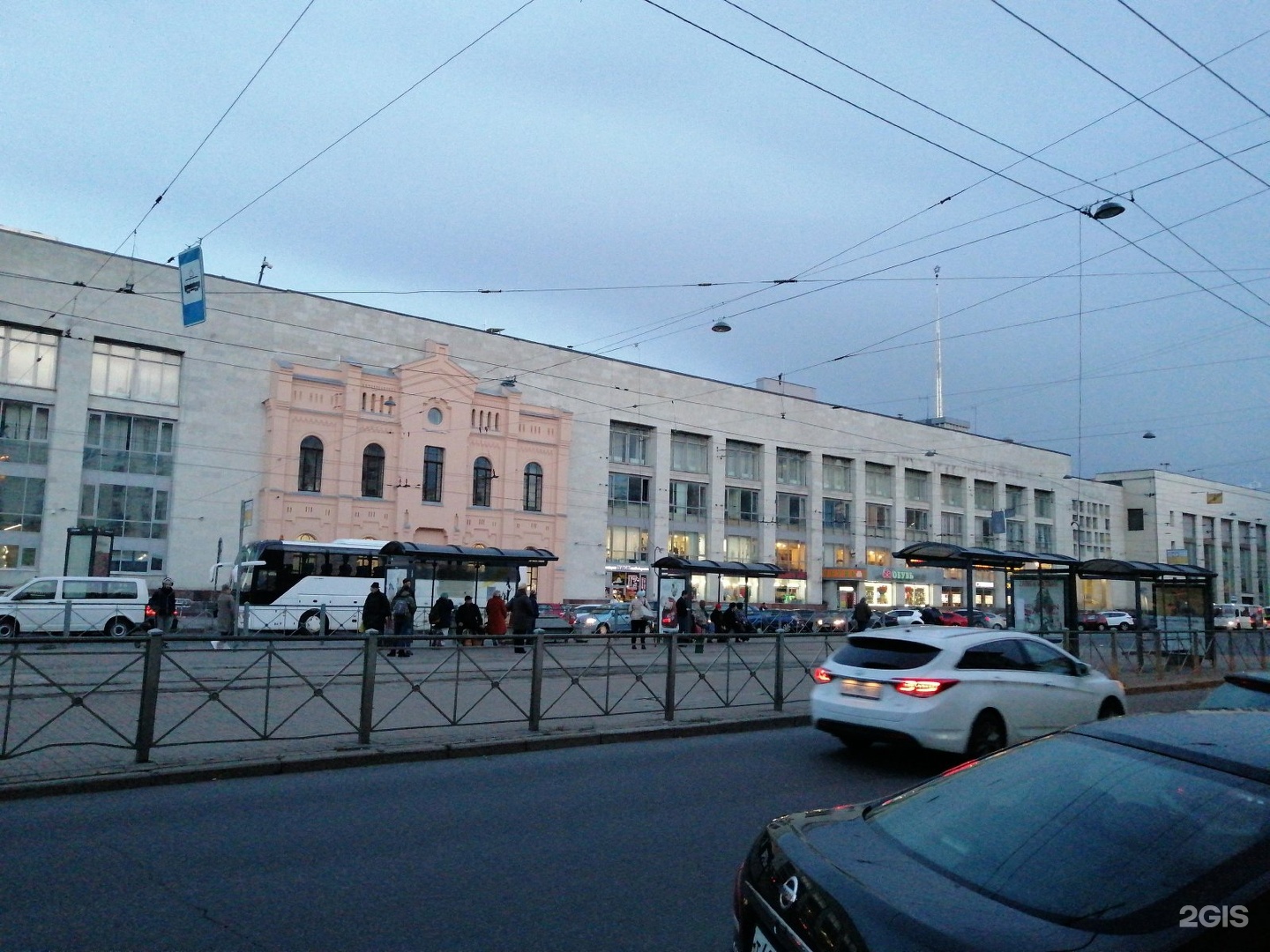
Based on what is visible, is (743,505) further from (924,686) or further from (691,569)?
(924,686)

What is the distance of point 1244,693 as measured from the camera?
26.3 feet

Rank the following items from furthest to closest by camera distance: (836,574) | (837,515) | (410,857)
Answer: (837,515) → (836,574) → (410,857)

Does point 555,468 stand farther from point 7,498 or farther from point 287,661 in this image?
point 287,661

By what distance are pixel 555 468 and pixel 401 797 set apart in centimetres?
4807

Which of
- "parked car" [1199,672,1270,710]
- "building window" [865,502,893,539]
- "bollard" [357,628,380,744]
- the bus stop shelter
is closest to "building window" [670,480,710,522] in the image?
"building window" [865,502,893,539]

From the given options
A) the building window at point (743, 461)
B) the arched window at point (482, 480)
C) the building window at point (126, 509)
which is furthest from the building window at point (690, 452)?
the building window at point (126, 509)

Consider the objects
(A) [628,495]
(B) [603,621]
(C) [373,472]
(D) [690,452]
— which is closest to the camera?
(B) [603,621]

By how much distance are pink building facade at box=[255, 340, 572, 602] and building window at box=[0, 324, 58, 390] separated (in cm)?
937

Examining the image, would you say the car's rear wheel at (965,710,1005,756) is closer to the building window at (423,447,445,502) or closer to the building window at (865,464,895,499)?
the building window at (423,447,445,502)

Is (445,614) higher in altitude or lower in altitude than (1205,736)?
lower

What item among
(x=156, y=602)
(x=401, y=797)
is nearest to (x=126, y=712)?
(x=401, y=797)

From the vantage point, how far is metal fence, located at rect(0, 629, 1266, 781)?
910 centimetres

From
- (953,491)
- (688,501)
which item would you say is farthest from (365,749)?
(953,491)

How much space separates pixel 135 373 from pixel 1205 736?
159 ft
